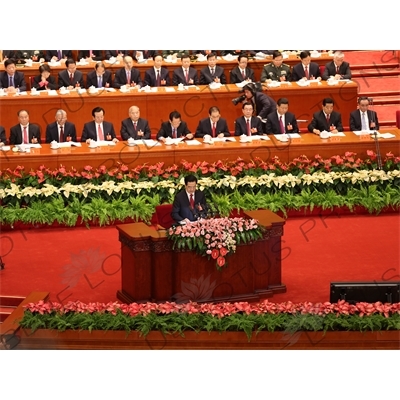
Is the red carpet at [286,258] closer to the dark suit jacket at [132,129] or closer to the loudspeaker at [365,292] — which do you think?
the loudspeaker at [365,292]

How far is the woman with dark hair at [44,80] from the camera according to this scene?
16.5m

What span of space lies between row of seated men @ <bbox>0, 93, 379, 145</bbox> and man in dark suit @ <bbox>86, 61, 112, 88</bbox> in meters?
1.44

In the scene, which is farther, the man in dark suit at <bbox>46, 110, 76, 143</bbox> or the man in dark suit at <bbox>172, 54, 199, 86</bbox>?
the man in dark suit at <bbox>172, 54, 199, 86</bbox>

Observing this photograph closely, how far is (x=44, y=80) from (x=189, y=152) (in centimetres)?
306

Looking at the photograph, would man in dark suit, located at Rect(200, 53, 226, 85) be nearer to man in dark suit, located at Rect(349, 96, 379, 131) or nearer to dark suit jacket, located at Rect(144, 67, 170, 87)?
dark suit jacket, located at Rect(144, 67, 170, 87)

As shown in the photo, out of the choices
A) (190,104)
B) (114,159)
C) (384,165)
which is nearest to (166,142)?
(114,159)

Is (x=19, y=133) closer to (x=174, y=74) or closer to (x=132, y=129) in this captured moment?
(x=132, y=129)

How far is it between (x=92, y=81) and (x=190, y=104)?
1.53 m

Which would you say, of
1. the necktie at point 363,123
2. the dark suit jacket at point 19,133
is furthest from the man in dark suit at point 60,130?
the necktie at point 363,123

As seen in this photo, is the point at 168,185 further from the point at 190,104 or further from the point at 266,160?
the point at 190,104

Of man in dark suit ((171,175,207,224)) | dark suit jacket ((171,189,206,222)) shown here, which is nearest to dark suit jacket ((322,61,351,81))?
man in dark suit ((171,175,207,224))

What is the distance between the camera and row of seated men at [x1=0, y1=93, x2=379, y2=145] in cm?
1490

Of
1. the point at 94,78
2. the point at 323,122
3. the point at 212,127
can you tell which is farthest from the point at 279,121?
the point at 94,78

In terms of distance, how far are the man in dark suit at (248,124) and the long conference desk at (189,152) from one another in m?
0.22
